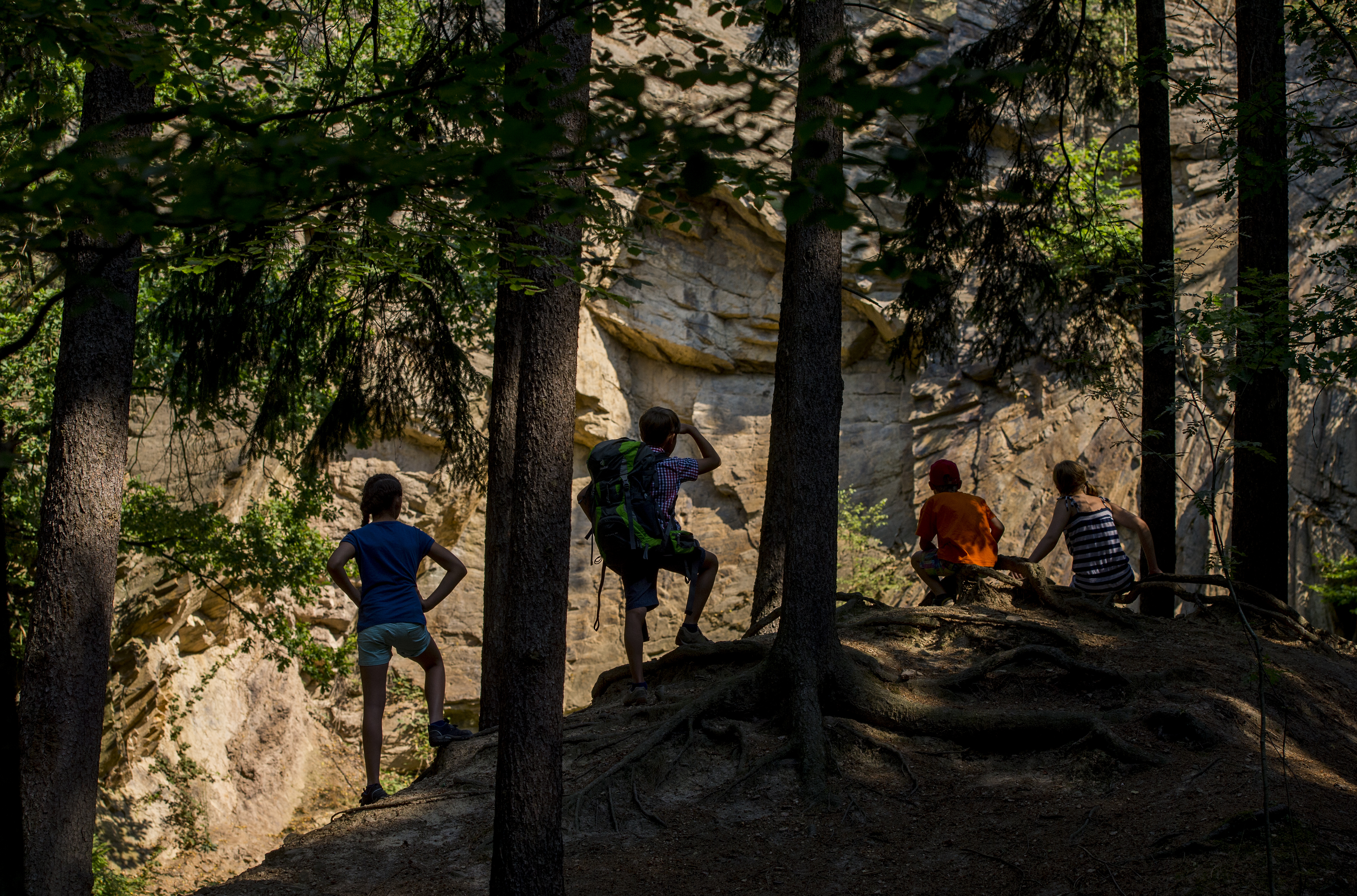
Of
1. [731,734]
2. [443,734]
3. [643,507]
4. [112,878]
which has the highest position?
[643,507]

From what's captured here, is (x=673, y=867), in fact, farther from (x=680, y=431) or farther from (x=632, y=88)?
(x=632, y=88)

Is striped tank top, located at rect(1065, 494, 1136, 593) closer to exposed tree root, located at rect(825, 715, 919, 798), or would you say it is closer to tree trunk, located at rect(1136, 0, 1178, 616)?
tree trunk, located at rect(1136, 0, 1178, 616)

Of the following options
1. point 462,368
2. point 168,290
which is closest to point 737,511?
point 462,368

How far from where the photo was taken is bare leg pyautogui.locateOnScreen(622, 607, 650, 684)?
5531mm

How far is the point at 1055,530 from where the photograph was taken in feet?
21.7

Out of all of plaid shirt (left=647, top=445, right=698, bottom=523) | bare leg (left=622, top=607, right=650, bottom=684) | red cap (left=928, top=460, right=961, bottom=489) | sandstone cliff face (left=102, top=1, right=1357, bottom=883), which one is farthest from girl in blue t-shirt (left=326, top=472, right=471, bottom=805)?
sandstone cliff face (left=102, top=1, right=1357, bottom=883)

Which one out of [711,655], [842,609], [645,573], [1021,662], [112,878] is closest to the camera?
[645,573]

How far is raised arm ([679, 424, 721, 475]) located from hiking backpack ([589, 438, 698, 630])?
0.22 meters

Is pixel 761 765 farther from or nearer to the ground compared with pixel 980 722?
nearer to the ground

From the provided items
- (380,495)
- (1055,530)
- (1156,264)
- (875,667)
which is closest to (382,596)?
(380,495)

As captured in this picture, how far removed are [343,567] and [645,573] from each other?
1.75m

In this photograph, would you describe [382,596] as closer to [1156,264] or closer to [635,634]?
[635,634]

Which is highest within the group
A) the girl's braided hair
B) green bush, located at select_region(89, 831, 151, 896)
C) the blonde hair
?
the blonde hair

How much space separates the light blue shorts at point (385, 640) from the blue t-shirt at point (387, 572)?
2 cm
